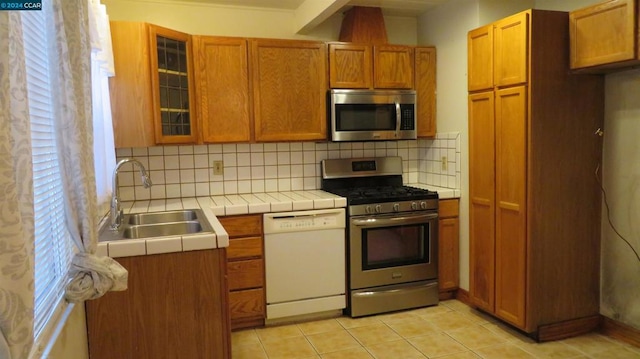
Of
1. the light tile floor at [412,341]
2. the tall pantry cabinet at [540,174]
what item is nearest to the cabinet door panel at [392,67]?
the tall pantry cabinet at [540,174]

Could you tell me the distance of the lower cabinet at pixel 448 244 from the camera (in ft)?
11.6

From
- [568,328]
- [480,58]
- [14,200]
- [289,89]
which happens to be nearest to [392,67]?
[480,58]

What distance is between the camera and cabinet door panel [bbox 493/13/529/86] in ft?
8.95

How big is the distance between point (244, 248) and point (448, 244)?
160 centimetres

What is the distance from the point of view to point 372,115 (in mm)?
3602

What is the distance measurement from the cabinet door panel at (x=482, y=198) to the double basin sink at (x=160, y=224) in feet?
6.19

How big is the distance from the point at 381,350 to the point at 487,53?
6.76 feet

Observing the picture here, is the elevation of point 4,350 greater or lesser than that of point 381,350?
greater

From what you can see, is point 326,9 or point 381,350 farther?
point 326,9

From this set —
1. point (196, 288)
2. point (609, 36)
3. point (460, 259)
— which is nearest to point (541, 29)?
point (609, 36)

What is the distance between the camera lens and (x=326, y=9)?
309 cm

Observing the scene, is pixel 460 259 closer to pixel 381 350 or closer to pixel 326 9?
pixel 381 350

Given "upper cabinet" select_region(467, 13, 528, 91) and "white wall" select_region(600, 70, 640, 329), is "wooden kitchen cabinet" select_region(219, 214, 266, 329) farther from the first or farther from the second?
"white wall" select_region(600, 70, 640, 329)

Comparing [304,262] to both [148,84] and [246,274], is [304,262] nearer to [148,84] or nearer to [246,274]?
[246,274]
